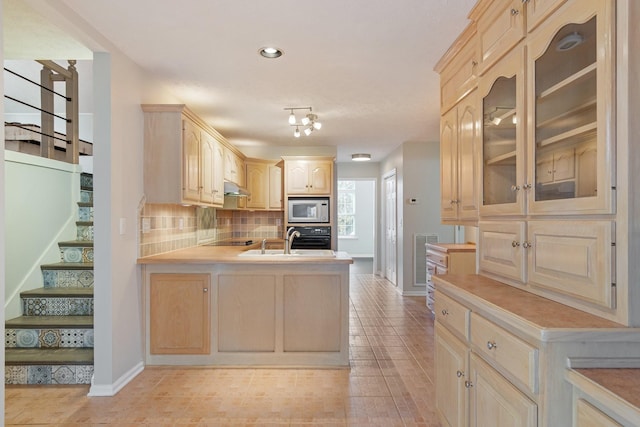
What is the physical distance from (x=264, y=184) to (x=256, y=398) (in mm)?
3783

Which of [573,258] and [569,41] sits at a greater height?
[569,41]

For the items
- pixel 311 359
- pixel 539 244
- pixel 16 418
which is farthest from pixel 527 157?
pixel 16 418

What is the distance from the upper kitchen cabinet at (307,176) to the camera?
18.8 ft

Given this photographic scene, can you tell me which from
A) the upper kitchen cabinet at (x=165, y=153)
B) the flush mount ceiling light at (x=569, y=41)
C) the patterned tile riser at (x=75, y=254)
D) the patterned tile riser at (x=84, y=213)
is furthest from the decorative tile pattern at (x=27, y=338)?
the flush mount ceiling light at (x=569, y=41)

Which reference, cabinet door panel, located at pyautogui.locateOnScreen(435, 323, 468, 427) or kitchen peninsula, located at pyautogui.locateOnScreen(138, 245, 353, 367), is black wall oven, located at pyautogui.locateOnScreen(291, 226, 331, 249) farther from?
cabinet door panel, located at pyautogui.locateOnScreen(435, 323, 468, 427)

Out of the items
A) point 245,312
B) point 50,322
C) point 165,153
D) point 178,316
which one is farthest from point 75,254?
point 245,312

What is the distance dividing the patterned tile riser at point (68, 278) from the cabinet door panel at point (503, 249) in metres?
3.22

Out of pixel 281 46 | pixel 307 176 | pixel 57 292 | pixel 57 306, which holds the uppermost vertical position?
pixel 281 46

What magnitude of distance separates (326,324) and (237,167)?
2929 mm

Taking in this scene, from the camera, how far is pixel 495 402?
140 cm

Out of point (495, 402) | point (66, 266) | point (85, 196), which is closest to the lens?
point (495, 402)

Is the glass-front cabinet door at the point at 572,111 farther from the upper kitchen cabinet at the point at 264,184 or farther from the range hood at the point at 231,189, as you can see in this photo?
the upper kitchen cabinet at the point at 264,184

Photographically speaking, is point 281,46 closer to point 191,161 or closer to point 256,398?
point 191,161

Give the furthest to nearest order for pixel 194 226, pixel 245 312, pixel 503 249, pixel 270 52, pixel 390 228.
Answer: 1. pixel 390 228
2. pixel 194 226
3. pixel 245 312
4. pixel 270 52
5. pixel 503 249
